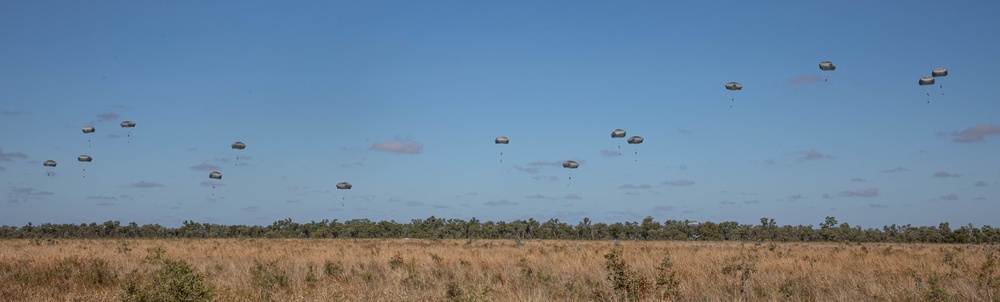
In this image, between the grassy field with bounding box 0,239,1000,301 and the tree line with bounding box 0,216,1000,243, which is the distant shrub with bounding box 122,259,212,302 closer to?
the grassy field with bounding box 0,239,1000,301

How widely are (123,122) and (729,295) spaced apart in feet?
173

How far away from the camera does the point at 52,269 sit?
2194cm

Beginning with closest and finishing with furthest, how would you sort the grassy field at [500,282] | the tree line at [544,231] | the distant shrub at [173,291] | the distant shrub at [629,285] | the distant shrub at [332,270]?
the distant shrub at [173,291] < the grassy field at [500,282] < the distant shrub at [629,285] < the distant shrub at [332,270] < the tree line at [544,231]

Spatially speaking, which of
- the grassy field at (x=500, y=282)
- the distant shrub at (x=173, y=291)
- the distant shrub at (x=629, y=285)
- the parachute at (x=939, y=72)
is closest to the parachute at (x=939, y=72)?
the parachute at (x=939, y=72)

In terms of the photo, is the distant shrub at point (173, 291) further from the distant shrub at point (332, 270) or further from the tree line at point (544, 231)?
the tree line at point (544, 231)

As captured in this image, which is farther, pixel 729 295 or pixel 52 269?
pixel 52 269

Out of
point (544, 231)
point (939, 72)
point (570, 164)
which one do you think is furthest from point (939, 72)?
point (544, 231)

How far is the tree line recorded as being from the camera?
107 metres

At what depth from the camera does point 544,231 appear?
388 ft

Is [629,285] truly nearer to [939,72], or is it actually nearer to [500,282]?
[500,282]

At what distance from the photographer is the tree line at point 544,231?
4227 inches

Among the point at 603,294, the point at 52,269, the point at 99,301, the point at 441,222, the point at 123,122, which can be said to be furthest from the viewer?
the point at 441,222

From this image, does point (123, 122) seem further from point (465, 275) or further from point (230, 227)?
point (230, 227)

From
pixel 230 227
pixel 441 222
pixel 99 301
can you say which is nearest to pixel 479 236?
pixel 441 222
